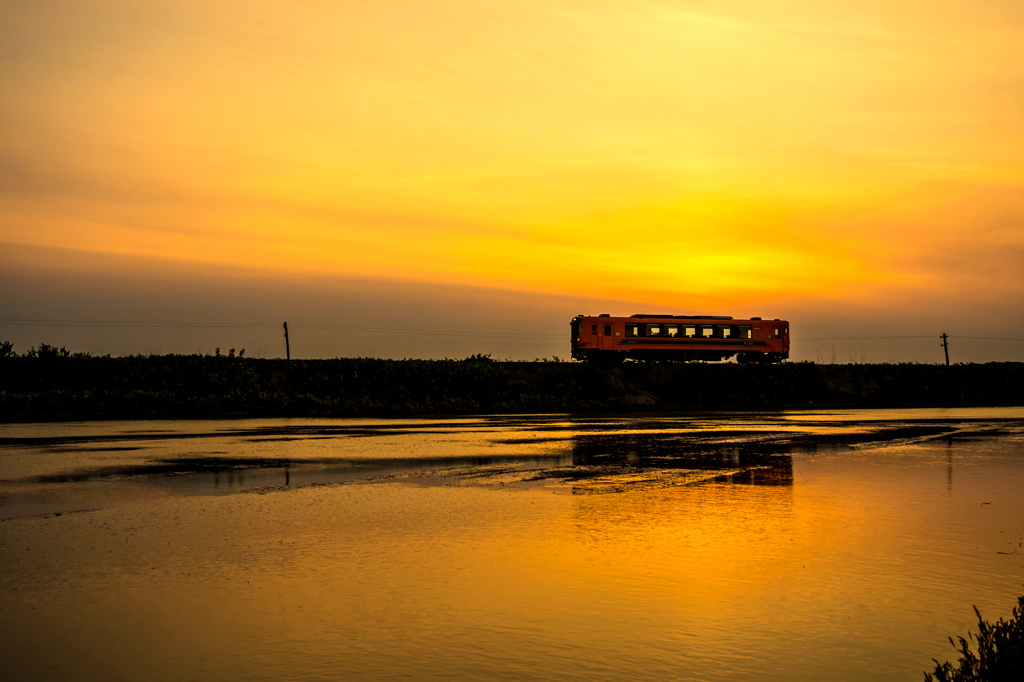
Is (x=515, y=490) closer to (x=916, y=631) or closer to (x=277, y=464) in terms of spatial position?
(x=277, y=464)

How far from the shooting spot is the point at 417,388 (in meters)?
62.4

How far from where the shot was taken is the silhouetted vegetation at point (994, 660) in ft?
20.3

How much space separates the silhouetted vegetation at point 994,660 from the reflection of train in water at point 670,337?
61059mm

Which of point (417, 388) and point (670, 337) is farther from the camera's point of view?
point (670, 337)

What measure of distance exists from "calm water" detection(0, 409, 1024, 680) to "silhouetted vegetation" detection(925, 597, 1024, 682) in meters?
0.86

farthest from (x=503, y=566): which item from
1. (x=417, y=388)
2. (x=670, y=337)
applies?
(x=670, y=337)

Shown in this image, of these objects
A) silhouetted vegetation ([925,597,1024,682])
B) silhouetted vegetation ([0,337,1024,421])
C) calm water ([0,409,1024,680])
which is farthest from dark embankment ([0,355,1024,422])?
silhouetted vegetation ([925,597,1024,682])

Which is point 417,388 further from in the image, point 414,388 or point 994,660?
point 994,660

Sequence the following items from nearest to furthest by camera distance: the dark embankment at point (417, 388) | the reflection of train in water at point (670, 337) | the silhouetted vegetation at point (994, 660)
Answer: the silhouetted vegetation at point (994, 660)
the dark embankment at point (417, 388)
the reflection of train in water at point (670, 337)

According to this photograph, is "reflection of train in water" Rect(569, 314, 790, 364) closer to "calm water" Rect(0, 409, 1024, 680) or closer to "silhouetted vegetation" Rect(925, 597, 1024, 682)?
"calm water" Rect(0, 409, 1024, 680)

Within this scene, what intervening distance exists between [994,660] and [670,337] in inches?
2488

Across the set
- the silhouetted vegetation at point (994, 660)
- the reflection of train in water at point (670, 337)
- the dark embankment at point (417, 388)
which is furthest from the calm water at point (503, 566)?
the reflection of train in water at point (670, 337)

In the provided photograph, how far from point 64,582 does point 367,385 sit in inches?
2054

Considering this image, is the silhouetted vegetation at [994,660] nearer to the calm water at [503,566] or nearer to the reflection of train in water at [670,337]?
the calm water at [503,566]
